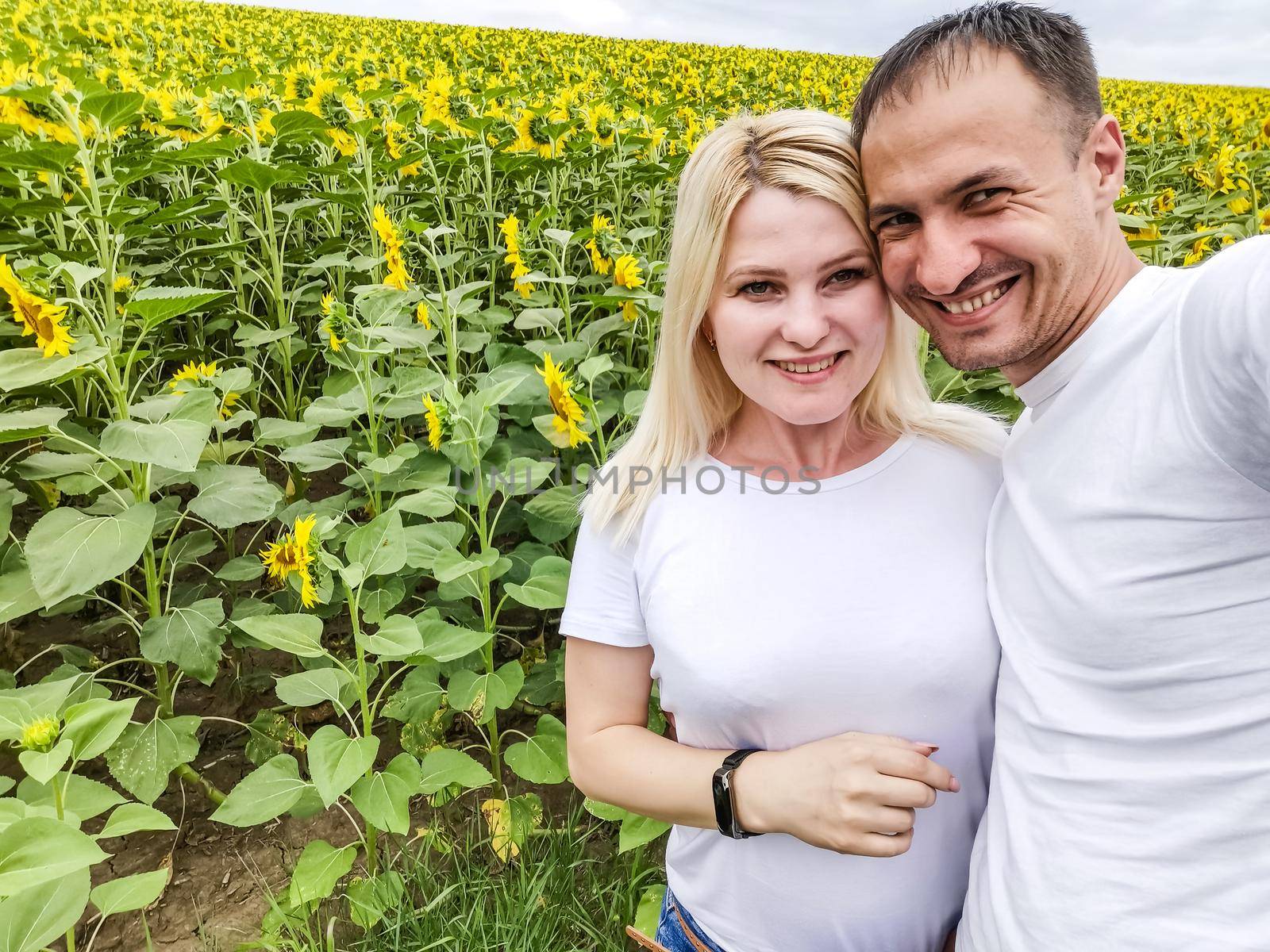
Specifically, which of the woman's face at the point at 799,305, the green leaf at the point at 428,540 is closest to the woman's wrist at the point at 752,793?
the woman's face at the point at 799,305

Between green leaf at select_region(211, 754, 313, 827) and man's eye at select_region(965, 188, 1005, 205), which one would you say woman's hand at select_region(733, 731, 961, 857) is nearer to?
man's eye at select_region(965, 188, 1005, 205)

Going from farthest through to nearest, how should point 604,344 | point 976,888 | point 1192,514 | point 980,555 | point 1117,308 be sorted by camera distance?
1. point 604,344
2. point 980,555
3. point 976,888
4. point 1117,308
5. point 1192,514

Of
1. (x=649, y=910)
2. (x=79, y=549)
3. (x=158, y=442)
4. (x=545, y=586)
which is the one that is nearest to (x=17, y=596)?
(x=79, y=549)

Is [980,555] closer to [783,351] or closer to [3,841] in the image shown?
[783,351]

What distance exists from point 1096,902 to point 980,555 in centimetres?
38

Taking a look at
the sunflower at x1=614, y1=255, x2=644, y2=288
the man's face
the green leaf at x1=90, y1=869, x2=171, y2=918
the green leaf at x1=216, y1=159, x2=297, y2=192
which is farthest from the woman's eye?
the green leaf at x1=216, y1=159, x2=297, y2=192

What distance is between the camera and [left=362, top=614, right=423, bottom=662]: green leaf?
1246mm

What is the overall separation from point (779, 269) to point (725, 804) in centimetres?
61

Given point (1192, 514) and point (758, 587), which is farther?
point (758, 587)

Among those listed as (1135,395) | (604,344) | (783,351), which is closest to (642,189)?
(604,344)

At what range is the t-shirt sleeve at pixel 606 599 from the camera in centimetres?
110

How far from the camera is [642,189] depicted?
12.0ft

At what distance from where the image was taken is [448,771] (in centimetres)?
149

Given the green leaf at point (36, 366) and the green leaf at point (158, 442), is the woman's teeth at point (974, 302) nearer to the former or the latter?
the green leaf at point (158, 442)
